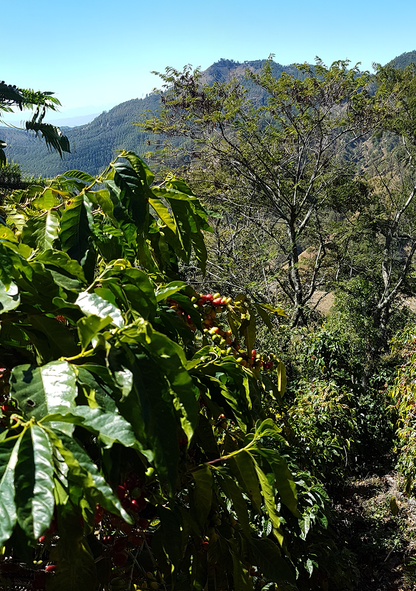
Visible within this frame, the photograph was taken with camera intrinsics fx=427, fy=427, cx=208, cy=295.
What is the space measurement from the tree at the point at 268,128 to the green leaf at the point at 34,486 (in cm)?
861

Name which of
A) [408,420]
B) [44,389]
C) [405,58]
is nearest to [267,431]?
[44,389]

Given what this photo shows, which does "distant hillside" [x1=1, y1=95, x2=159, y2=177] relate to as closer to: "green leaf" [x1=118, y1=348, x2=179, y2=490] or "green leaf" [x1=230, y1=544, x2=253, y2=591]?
"green leaf" [x1=230, y1=544, x2=253, y2=591]

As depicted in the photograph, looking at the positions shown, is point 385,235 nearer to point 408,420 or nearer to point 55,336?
point 408,420

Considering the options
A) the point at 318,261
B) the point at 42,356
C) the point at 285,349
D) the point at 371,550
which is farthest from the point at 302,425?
the point at 318,261

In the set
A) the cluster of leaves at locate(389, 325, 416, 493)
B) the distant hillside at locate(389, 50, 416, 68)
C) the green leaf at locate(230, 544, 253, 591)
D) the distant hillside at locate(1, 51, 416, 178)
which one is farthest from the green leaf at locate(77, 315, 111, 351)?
the distant hillside at locate(1, 51, 416, 178)

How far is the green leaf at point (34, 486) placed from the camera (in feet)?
1.43

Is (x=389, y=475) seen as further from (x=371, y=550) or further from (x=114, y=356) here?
(x=114, y=356)

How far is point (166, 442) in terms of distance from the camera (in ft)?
1.83

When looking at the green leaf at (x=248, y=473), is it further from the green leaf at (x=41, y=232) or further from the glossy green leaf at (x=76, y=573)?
the green leaf at (x=41, y=232)

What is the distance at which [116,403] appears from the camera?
564 mm

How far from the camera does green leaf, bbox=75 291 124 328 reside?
1.89 feet

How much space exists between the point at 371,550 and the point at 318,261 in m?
7.75

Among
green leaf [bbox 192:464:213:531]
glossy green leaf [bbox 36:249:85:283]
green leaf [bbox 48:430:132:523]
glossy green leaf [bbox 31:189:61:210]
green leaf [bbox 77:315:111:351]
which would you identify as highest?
glossy green leaf [bbox 31:189:61:210]

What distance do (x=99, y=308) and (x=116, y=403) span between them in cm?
13
